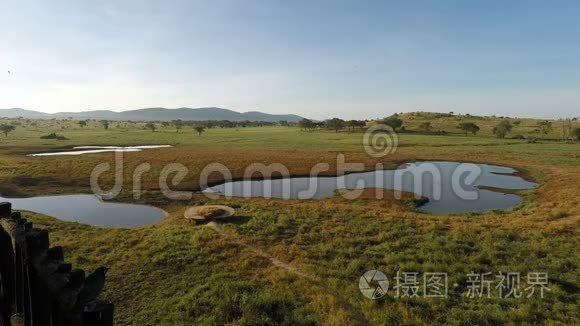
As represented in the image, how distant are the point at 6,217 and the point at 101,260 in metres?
16.1

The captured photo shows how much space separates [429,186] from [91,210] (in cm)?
3637

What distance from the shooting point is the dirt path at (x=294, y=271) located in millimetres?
13977

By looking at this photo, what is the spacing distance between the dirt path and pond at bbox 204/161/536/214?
14731mm

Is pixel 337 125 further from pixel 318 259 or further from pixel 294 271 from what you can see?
pixel 294 271

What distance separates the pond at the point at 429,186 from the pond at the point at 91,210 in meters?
9.57

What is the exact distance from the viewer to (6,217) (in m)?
5.10

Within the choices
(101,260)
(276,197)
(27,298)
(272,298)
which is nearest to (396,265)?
(272,298)

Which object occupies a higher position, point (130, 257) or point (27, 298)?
point (27, 298)

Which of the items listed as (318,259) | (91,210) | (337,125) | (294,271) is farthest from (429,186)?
(337,125)

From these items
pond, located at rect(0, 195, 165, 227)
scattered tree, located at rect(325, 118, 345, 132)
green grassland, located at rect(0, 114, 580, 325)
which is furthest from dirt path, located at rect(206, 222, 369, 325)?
scattered tree, located at rect(325, 118, 345, 132)

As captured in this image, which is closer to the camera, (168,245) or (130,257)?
(130,257)

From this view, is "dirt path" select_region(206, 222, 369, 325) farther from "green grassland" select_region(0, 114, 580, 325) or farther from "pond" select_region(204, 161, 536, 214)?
"pond" select_region(204, 161, 536, 214)

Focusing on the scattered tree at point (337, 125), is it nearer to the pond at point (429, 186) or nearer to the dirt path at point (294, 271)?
the pond at point (429, 186)

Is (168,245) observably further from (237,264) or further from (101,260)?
(237,264)
